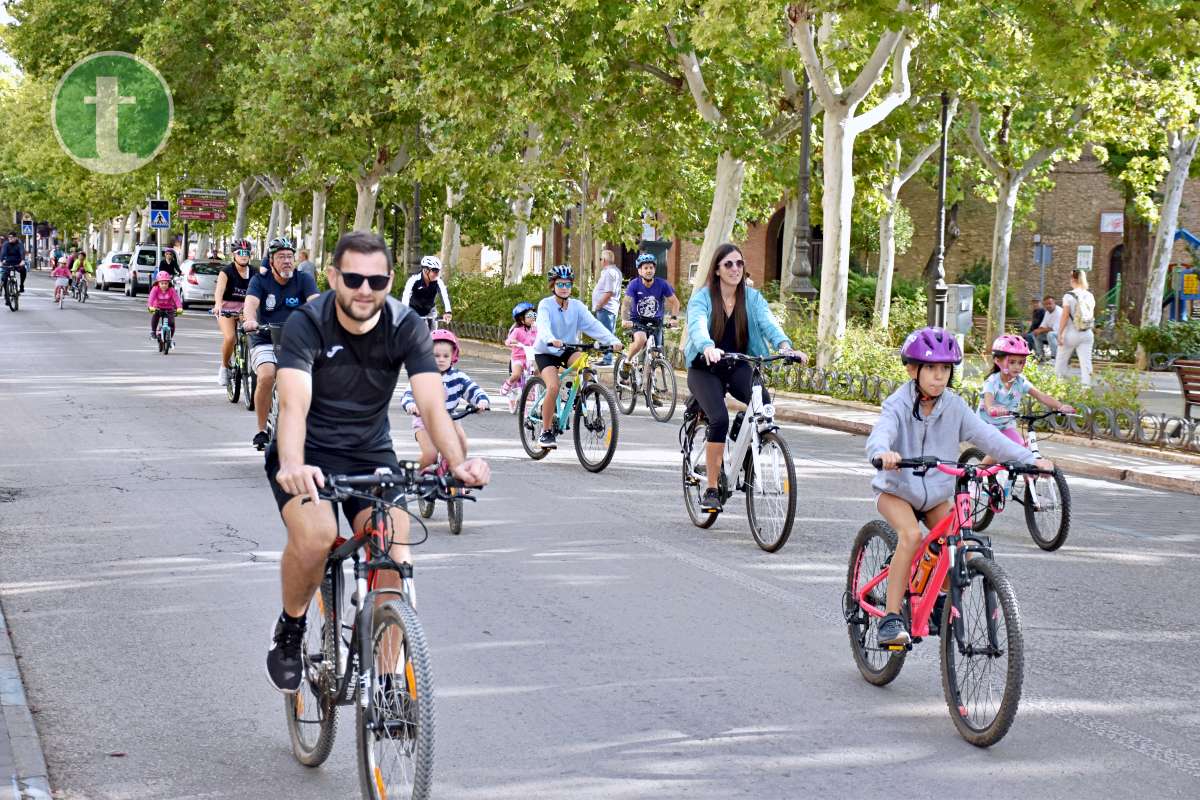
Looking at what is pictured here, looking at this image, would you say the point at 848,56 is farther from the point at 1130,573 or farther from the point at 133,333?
the point at 133,333

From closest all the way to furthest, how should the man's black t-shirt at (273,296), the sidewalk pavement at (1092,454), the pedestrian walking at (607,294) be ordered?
1. the sidewalk pavement at (1092,454)
2. the man's black t-shirt at (273,296)
3. the pedestrian walking at (607,294)

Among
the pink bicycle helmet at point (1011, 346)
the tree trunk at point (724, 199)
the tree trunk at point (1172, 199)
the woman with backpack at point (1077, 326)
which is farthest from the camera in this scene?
the tree trunk at point (1172, 199)

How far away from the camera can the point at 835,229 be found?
2380 centimetres

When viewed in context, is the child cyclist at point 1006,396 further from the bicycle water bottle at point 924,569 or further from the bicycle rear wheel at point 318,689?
the bicycle rear wheel at point 318,689

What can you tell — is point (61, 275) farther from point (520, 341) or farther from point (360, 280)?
point (360, 280)

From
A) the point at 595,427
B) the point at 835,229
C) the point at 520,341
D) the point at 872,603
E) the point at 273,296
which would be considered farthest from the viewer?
the point at 835,229

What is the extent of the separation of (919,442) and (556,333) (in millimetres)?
7729

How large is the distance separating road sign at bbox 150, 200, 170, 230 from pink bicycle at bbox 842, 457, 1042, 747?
190 ft

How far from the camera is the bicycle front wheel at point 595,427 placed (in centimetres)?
1355

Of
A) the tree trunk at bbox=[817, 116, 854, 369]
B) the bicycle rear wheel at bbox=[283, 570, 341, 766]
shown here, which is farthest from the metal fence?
the bicycle rear wheel at bbox=[283, 570, 341, 766]

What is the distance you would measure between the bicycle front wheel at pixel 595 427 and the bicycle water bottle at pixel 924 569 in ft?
23.2

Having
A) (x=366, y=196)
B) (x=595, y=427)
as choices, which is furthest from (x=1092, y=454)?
(x=366, y=196)

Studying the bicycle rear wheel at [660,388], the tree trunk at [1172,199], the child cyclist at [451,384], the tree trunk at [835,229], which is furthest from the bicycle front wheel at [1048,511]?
the tree trunk at [1172,199]

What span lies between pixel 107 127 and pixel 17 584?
5184 cm
